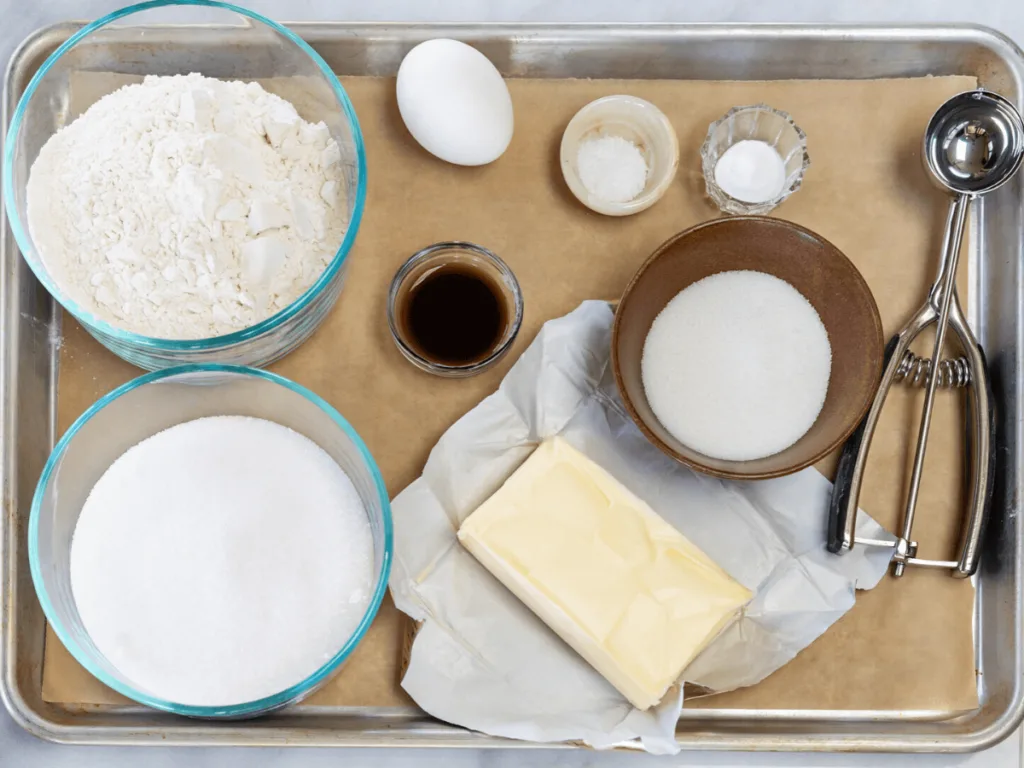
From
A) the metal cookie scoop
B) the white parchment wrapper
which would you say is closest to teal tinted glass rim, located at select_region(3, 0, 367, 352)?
the white parchment wrapper

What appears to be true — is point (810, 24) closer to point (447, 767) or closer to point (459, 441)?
point (459, 441)

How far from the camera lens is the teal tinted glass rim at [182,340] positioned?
0.88 meters

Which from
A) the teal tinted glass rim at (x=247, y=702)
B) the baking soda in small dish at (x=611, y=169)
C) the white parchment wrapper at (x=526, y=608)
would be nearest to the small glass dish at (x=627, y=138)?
the baking soda in small dish at (x=611, y=169)

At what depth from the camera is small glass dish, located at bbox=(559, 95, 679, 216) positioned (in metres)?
1.01

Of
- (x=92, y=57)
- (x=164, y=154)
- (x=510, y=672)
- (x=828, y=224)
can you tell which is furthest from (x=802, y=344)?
(x=92, y=57)

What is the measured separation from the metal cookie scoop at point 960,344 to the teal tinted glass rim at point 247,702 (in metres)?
0.49

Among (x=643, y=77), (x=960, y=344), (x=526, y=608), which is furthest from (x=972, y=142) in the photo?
(x=526, y=608)

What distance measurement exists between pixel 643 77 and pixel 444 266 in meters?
0.34

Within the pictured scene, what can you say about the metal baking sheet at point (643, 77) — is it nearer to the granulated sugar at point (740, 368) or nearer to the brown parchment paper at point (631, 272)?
the brown parchment paper at point (631, 272)

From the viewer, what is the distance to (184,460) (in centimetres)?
94

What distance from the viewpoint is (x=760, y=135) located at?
1.06m

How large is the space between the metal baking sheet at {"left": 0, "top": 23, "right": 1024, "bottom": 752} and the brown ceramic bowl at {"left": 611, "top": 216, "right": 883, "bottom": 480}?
0.23 metres

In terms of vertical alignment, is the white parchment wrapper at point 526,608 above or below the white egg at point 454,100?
below

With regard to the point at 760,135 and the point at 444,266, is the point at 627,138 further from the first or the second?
the point at 444,266
